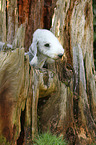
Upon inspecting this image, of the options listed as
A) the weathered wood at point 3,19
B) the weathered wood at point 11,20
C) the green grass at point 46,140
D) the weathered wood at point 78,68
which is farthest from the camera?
the weathered wood at point 11,20

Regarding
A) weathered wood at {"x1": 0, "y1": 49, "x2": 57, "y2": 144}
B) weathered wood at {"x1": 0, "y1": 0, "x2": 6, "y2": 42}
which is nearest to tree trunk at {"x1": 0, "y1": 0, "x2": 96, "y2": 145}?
weathered wood at {"x1": 0, "y1": 49, "x2": 57, "y2": 144}

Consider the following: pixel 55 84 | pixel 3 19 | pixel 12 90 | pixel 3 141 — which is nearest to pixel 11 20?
pixel 3 19

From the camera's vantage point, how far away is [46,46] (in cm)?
228

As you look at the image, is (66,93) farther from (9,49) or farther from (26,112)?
(9,49)

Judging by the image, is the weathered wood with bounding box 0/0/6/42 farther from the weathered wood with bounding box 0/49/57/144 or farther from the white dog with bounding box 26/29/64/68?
the weathered wood with bounding box 0/49/57/144

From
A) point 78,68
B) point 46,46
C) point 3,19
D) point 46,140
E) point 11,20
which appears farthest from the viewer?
point 11,20

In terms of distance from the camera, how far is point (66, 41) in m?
3.15

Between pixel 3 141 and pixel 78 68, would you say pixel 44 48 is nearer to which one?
pixel 78 68

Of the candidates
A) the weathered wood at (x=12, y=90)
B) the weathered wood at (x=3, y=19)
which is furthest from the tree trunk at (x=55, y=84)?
the weathered wood at (x=3, y=19)

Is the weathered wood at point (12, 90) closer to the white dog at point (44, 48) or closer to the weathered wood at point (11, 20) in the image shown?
the white dog at point (44, 48)

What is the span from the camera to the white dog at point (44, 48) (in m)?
2.18

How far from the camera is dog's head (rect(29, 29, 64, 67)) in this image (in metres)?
2.18

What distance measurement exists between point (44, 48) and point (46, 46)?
0.03 m

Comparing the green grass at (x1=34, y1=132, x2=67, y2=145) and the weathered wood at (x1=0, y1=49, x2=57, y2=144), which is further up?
the weathered wood at (x1=0, y1=49, x2=57, y2=144)
